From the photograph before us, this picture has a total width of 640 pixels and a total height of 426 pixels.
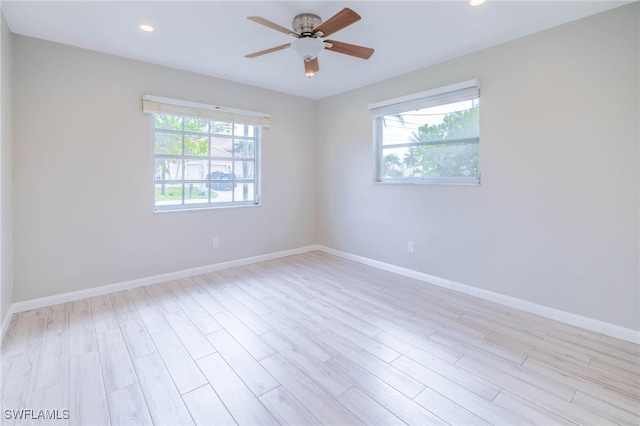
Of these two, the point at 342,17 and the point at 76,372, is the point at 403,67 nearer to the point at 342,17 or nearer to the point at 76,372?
the point at 342,17

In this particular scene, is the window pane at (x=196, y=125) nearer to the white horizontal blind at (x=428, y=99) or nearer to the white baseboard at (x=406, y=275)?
the white baseboard at (x=406, y=275)

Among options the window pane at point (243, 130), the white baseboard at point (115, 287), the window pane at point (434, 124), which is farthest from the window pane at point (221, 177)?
the window pane at point (434, 124)

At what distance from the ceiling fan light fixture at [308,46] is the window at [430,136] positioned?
1.51 m

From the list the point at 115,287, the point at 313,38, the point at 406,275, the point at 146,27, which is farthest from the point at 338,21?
the point at 115,287

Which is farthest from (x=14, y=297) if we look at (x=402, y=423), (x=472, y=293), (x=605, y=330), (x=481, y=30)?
(x=605, y=330)

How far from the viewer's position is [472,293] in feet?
10.0

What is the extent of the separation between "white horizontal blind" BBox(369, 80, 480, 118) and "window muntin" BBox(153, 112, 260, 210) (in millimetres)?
1743

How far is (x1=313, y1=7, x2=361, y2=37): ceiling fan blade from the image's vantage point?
6.10 feet

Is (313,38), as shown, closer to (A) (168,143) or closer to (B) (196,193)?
(A) (168,143)

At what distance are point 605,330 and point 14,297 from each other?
16.1ft

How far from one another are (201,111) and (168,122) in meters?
0.40

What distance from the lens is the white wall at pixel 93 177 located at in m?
2.65

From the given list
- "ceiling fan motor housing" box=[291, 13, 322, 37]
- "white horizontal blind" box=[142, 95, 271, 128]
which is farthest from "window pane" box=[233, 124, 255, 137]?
"ceiling fan motor housing" box=[291, 13, 322, 37]

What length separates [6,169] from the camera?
238cm
